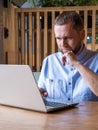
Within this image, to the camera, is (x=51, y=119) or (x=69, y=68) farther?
(x=69, y=68)

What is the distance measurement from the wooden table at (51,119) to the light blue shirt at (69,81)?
31 centimetres

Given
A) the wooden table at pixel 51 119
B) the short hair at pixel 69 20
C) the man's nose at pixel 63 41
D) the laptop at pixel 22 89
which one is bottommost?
the wooden table at pixel 51 119

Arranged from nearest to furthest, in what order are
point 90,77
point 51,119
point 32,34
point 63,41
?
point 51,119 < point 90,77 < point 63,41 < point 32,34

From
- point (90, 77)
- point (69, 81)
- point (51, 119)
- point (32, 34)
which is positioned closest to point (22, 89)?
point (51, 119)

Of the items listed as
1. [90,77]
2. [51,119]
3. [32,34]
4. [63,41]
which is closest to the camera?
[51,119]

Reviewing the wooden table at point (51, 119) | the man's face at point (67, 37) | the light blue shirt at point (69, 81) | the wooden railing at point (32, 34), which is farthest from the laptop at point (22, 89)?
the wooden railing at point (32, 34)

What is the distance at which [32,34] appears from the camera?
3062mm

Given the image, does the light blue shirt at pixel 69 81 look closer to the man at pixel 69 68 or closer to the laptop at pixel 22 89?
the man at pixel 69 68

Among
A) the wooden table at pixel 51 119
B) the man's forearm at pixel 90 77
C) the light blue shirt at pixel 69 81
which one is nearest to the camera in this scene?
the wooden table at pixel 51 119

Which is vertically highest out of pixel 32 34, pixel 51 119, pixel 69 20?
pixel 69 20

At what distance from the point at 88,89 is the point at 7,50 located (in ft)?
5.48

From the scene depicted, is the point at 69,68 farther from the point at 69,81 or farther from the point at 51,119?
the point at 51,119

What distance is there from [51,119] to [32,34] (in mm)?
2063

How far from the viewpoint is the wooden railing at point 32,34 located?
297 centimetres
